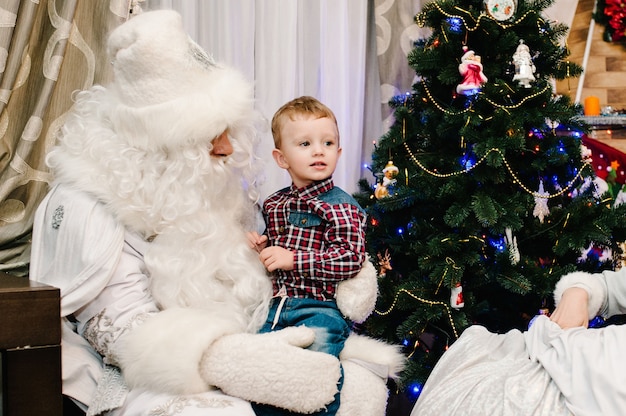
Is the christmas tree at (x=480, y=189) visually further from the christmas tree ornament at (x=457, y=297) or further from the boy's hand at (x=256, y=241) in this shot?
the boy's hand at (x=256, y=241)

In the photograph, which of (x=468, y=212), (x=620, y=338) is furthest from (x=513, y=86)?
(x=620, y=338)

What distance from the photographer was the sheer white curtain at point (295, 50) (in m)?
2.88

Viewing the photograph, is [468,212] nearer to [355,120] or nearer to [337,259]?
[337,259]

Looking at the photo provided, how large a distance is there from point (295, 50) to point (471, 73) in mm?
885

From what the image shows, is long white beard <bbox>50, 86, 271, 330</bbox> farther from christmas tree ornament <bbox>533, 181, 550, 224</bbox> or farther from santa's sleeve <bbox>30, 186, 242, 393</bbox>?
christmas tree ornament <bbox>533, 181, 550, 224</bbox>

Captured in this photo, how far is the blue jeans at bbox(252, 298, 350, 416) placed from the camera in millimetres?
1890

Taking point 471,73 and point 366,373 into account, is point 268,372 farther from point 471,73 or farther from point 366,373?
point 471,73

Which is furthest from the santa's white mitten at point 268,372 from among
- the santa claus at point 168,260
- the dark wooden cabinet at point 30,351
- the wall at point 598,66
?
the wall at point 598,66

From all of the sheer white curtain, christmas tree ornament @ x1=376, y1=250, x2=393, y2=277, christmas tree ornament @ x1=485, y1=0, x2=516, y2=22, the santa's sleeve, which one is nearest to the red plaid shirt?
the santa's sleeve

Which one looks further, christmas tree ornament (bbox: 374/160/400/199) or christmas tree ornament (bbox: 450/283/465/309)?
christmas tree ornament (bbox: 374/160/400/199)

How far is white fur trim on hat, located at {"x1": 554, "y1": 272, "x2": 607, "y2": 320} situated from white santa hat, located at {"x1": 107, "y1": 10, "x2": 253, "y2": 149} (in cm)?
110

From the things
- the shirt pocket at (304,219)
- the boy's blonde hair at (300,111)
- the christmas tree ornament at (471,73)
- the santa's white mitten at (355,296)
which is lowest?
the santa's white mitten at (355,296)

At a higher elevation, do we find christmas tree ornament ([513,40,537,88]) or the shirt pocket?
christmas tree ornament ([513,40,537,88])

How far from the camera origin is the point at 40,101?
238 cm
